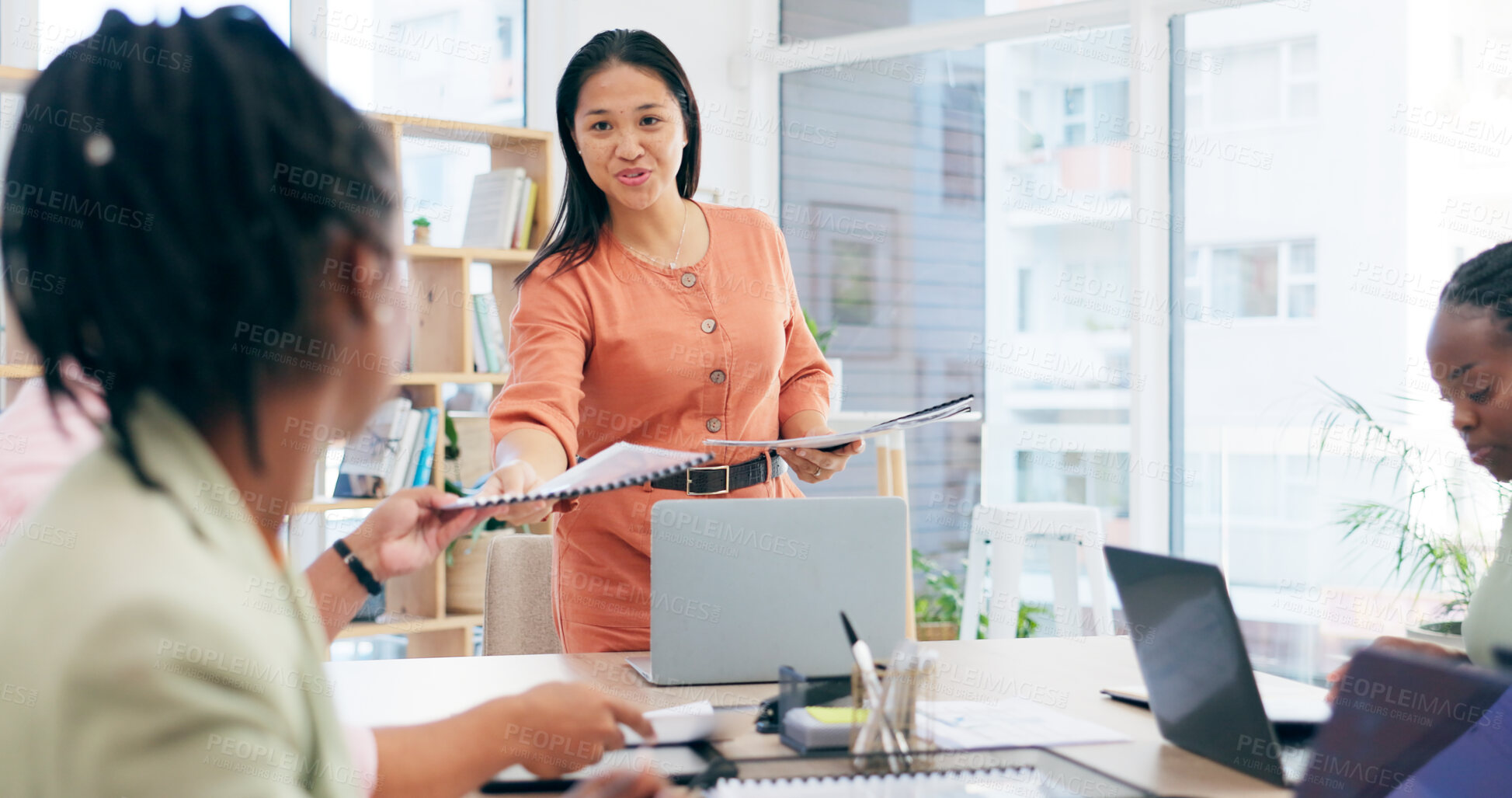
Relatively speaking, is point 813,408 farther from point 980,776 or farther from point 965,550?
point 965,550

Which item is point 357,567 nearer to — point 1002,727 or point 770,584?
point 770,584

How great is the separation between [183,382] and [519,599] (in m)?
1.55

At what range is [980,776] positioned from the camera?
1.13 meters

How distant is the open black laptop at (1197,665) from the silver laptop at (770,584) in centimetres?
32

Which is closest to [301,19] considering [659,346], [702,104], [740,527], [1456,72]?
[702,104]

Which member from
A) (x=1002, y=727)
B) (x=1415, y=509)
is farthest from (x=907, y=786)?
(x=1415, y=509)

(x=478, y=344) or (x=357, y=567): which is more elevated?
(x=478, y=344)

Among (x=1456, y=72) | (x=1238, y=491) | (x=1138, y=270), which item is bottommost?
(x=1238, y=491)

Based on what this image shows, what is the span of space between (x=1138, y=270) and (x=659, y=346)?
108 inches

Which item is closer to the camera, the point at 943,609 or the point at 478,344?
the point at 478,344

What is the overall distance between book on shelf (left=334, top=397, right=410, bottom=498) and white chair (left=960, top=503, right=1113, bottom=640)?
6.26 feet

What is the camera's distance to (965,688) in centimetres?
152
